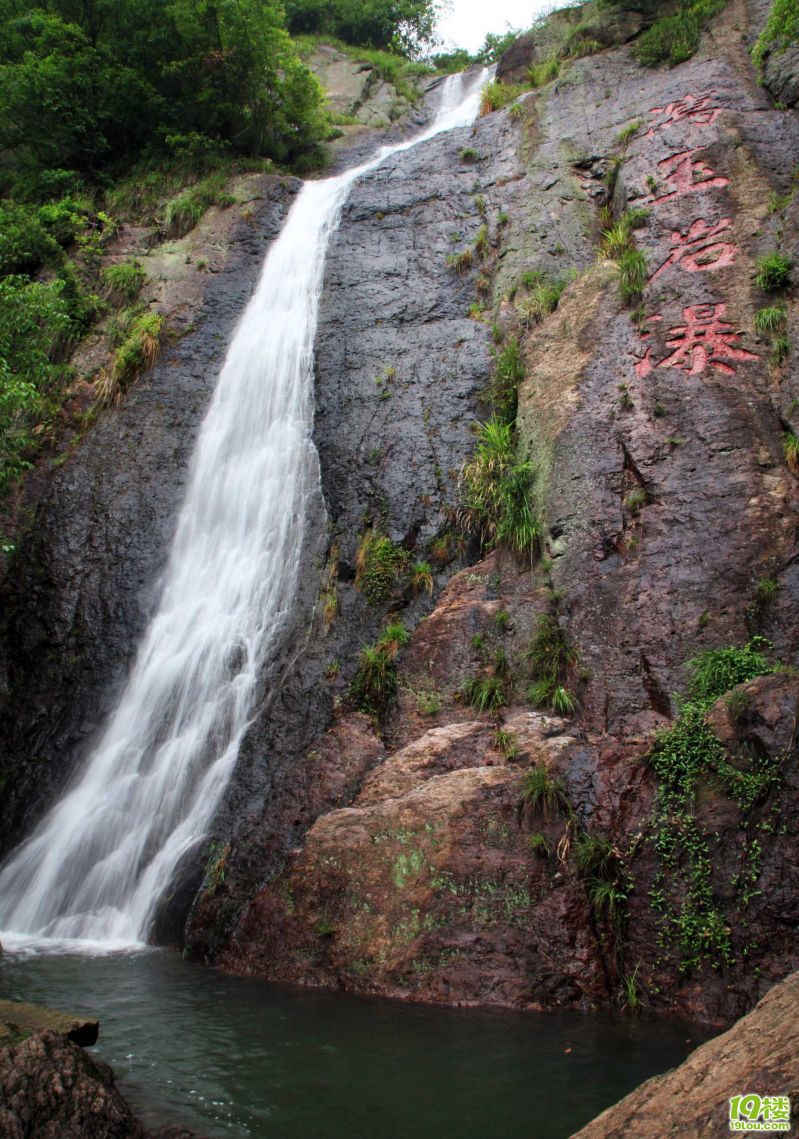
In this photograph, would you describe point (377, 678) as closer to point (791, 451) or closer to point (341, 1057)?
point (341, 1057)

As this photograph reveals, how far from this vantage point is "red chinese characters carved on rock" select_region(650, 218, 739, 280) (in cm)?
1031

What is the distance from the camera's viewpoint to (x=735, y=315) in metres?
9.62

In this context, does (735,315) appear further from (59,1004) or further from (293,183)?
(293,183)

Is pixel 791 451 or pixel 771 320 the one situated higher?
pixel 771 320

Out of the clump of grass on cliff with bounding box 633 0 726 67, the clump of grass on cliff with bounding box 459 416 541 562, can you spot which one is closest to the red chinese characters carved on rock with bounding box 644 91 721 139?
the clump of grass on cliff with bounding box 633 0 726 67

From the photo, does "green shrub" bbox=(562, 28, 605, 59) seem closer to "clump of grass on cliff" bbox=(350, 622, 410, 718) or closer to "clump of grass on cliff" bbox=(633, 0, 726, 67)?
"clump of grass on cliff" bbox=(633, 0, 726, 67)

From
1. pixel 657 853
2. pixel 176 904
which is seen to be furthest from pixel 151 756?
pixel 657 853

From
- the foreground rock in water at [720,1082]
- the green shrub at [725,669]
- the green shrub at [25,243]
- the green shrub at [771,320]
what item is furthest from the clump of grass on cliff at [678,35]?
the foreground rock in water at [720,1082]

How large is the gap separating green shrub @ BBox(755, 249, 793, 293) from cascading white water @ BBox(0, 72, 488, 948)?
21.7ft

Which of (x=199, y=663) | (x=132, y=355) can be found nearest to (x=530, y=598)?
(x=199, y=663)

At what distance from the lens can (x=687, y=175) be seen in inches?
465

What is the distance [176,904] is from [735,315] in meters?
9.60

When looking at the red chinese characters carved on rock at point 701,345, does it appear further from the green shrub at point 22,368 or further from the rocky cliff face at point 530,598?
the green shrub at point 22,368

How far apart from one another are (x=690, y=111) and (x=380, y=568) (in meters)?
10.2
